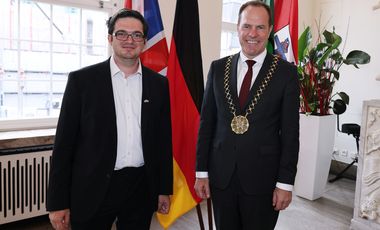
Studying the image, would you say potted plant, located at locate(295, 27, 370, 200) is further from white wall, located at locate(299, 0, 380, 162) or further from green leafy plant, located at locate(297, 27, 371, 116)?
white wall, located at locate(299, 0, 380, 162)

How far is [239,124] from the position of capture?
1428 mm

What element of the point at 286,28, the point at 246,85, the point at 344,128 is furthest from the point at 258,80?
the point at 344,128

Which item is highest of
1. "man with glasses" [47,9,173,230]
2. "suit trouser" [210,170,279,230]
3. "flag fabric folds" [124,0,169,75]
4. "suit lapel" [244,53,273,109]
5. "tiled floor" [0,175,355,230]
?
"flag fabric folds" [124,0,169,75]

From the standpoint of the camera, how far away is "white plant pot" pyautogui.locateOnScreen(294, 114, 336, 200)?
3363 mm

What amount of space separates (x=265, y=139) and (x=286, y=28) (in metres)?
1.74

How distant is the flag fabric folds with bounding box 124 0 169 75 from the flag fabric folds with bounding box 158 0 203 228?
0.08 meters

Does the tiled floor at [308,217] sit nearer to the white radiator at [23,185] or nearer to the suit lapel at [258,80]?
the white radiator at [23,185]

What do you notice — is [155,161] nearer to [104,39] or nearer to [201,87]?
[201,87]

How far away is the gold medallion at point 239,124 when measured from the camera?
55.8 inches

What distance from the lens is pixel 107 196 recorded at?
1.34m

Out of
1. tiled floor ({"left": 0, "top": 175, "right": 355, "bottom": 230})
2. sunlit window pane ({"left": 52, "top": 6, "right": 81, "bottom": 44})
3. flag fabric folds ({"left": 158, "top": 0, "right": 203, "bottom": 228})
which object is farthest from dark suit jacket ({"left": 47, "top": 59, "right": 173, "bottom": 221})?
sunlit window pane ({"left": 52, "top": 6, "right": 81, "bottom": 44})

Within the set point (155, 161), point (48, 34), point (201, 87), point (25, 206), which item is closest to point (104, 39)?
point (48, 34)

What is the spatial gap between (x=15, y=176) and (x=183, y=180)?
1.26 meters

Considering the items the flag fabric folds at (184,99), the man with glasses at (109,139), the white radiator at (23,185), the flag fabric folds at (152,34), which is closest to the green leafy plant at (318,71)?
the flag fabric folds at (184,99)
